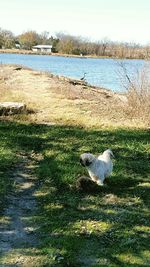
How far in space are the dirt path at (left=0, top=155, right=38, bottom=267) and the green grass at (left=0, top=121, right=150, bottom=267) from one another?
158 millimetres

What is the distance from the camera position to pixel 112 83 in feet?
122

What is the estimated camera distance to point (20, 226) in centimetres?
827

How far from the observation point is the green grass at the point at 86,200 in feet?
24.0

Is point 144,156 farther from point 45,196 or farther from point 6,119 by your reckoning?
point 6,119

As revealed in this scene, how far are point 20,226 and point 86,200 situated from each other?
165cm

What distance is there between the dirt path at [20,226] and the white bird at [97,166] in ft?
3.98

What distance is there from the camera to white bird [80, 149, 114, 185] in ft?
31.9

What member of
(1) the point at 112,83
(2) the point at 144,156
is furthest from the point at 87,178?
(1) the point at 112,83

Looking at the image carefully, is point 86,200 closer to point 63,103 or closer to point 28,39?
point 63,103

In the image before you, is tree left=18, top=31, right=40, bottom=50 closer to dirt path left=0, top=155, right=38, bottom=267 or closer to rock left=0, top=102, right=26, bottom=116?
rock left=0, top=102, right=26, bottom=116

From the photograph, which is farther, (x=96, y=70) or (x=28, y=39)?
(x=28, y=39)

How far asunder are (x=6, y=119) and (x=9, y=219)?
898 cm

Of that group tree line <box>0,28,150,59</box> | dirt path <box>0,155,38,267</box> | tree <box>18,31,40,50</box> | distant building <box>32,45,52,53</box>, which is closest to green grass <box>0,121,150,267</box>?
dirt path <box>0,155,38,267</box>

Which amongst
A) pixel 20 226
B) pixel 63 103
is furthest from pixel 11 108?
pixel 20 226
